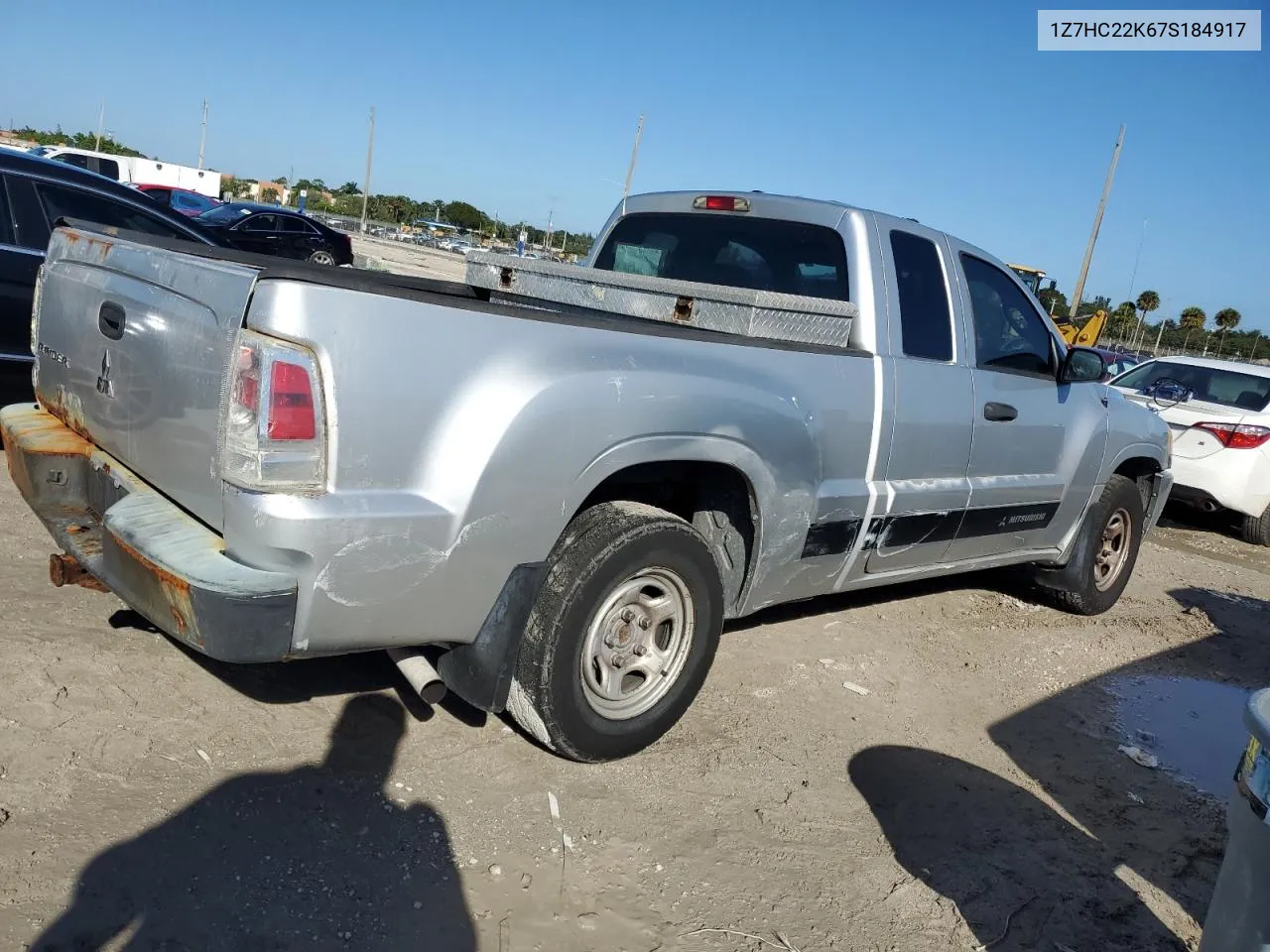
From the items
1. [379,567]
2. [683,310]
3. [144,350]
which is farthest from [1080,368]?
[144,350]

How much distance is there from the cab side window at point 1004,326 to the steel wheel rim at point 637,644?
2114 millimetres

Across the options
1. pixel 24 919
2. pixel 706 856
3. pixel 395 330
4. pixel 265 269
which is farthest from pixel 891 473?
pixel 24 919

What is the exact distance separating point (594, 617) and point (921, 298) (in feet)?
7.31

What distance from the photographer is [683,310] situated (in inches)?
163

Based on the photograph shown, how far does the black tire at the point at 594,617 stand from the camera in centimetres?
320

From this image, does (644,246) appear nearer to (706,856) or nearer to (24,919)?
(706,856)

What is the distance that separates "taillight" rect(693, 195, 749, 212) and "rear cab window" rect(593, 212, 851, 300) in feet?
0.12

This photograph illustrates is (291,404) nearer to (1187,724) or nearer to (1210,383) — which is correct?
(1187,724)

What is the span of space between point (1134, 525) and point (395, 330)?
5.23m

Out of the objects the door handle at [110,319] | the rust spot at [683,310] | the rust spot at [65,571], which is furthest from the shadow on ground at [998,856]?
the door handle at [110,319]

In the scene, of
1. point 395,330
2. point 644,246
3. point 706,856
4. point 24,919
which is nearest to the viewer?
point 24,919

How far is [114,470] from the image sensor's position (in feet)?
10.8

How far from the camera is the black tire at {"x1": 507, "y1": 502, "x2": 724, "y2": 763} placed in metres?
3.20

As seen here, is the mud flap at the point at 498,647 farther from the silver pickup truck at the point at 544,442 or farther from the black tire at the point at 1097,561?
the black tire at the point at 1097,561
